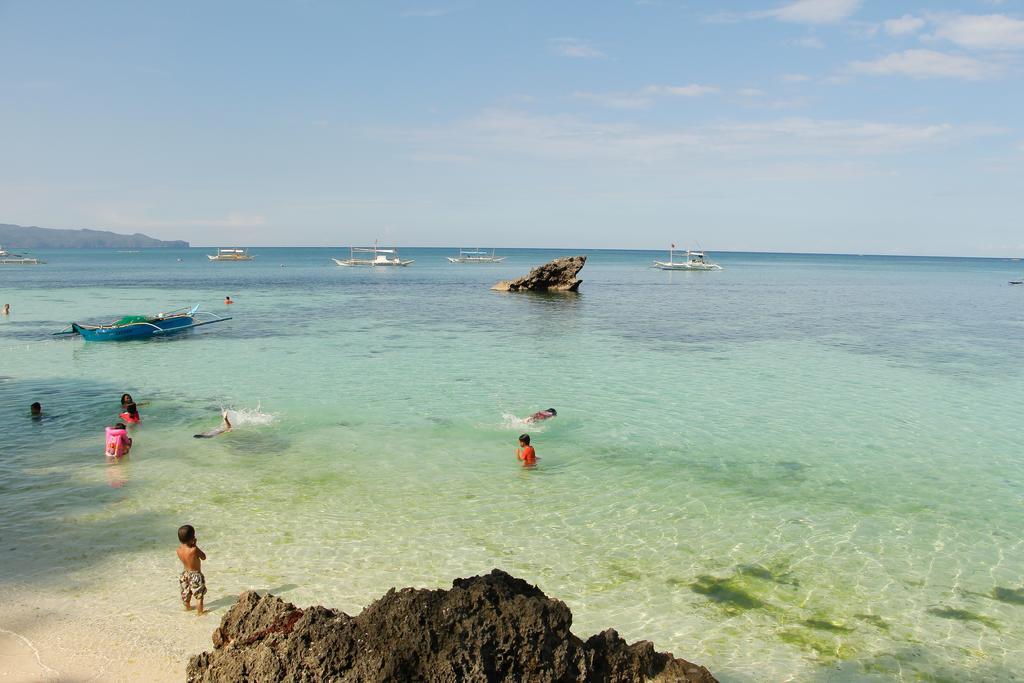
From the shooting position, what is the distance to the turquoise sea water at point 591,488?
1035 centimetres

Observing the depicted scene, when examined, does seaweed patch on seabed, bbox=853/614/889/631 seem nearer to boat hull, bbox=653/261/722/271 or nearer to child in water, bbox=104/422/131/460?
child in water, bbox=104/422/131/460

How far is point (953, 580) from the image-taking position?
11.4 m

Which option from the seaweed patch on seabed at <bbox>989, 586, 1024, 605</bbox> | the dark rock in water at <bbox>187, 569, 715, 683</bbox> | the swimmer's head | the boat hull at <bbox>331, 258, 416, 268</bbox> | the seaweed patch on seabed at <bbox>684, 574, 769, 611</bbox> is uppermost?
the boat hull at <bbox>331, 258, 416, 268</bbox>

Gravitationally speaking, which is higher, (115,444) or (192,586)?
(115,444)

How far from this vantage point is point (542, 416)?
20.8 m

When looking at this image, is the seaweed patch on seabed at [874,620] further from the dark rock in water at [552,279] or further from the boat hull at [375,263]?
the boat hull at [375,263]

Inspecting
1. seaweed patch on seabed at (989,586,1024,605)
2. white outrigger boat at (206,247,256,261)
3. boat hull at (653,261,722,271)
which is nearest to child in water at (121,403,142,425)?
seaweed patch on seabed at (989,586,1024,605)

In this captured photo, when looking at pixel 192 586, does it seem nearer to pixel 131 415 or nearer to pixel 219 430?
pixel 219 430

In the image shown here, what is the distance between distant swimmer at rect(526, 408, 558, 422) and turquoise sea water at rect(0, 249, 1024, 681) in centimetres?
49

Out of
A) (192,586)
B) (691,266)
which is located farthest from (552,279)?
(691,266)

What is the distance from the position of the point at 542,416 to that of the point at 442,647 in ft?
47.2

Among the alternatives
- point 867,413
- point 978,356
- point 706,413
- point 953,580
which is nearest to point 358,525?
point 953,580

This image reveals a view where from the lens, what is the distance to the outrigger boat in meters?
36.3

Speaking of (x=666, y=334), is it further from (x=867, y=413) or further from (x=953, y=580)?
(x=953, y=580)
